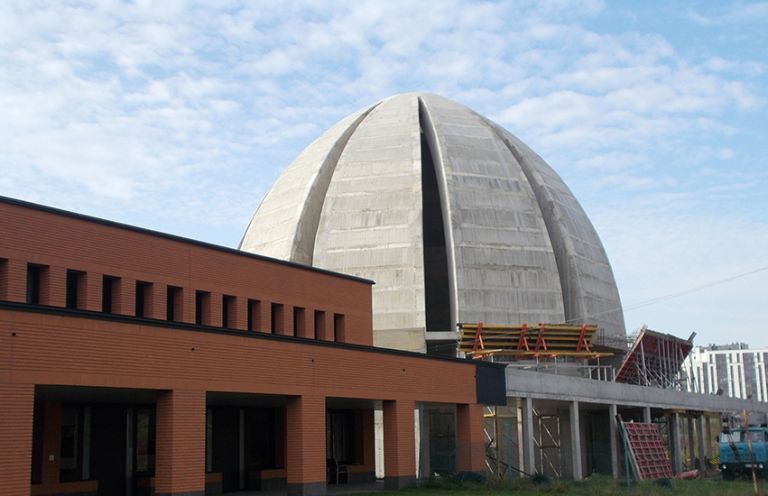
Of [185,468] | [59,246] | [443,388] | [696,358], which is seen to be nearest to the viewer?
[185,468]

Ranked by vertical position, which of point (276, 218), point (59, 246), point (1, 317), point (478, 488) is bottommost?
point (478, 488)

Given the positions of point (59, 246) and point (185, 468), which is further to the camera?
point (59, 246)

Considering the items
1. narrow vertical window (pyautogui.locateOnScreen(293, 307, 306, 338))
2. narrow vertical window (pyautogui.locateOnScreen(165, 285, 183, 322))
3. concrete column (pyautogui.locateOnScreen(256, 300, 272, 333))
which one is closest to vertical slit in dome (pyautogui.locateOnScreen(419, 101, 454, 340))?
narrow vertical window (pyautogui.locateOnScreen(293, 307, 306, 338))

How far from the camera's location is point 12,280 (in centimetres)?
2539

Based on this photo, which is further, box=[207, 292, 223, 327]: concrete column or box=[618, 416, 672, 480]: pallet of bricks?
box=[618, 416, 672, 480]: pallet of bricks

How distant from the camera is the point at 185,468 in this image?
24938mm

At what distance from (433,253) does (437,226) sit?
6.13 feet

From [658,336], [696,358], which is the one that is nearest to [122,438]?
[658,336]

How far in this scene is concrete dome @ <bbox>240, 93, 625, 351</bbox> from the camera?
49.1 metres

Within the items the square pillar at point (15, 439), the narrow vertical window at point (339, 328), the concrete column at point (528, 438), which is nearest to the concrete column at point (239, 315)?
the narrow vertical window at point (339, 328)

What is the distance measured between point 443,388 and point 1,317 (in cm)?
1881

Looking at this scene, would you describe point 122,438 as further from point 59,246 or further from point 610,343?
point 610,343

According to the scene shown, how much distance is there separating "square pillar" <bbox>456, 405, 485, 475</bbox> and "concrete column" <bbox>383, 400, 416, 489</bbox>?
2.75m

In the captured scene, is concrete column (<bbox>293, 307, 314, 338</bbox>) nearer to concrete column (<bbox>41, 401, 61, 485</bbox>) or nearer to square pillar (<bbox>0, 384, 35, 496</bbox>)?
concrete column (<bbox>41, 401, 61, 485</bbox>)
